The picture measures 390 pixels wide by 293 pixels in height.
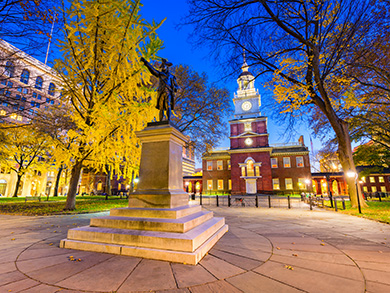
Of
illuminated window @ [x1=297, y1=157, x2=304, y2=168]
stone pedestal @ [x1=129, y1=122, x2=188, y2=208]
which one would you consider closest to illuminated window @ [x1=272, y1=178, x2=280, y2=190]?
illuminated window @ [x1=297, y1=157, x2=304, y2=168]

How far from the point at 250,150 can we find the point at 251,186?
8.02 meters

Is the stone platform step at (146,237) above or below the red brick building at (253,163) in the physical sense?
below

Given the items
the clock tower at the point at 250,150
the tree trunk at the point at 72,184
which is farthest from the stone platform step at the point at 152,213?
the clock tower at the point at 250,150

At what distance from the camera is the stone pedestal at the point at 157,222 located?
3.18 m

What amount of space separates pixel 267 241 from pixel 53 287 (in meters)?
4.11

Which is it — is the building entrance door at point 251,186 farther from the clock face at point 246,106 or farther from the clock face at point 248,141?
the clock face at point 246,106

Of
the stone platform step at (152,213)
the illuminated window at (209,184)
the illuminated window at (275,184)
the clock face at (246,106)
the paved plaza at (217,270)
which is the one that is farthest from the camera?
the clock face at (246,106)

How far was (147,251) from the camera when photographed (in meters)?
3.15

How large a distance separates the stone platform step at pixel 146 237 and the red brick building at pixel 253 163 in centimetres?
3650

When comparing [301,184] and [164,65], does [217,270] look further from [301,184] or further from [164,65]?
[301,184]

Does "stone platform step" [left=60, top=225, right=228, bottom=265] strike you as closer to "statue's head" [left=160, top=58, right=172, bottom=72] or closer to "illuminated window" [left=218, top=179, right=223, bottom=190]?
"statue's head" [left=160, top=58, right=172, bottom=72]

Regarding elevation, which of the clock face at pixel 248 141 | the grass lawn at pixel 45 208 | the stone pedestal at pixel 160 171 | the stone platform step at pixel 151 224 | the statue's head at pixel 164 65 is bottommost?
the grass lawn at pixel 45 208

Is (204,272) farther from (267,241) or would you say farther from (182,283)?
(267,241)

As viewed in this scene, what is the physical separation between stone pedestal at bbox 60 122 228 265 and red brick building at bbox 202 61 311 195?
1385 inches
